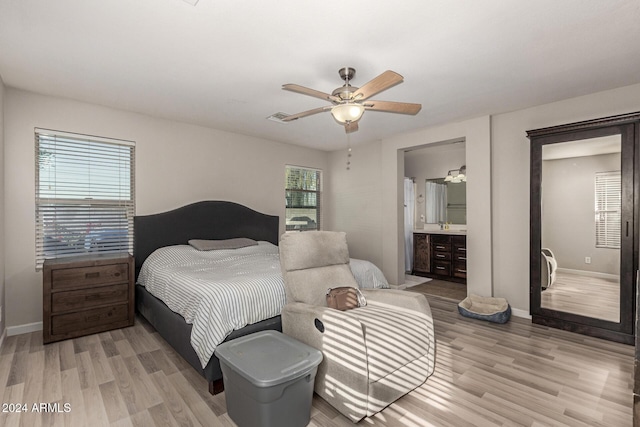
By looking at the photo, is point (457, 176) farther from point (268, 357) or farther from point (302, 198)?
point (268, 357)

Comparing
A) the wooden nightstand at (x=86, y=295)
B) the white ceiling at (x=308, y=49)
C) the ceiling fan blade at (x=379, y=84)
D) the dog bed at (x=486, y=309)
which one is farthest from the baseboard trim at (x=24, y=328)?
the dog bed at (x=486, y=309)

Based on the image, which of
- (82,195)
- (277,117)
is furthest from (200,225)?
(277,117)

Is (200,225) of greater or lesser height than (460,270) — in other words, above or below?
above

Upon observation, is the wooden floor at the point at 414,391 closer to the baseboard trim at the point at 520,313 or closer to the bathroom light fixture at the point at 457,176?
the baseboard trim at the point at 520,313

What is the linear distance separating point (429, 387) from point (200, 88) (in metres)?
3.22

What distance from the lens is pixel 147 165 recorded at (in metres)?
3.87

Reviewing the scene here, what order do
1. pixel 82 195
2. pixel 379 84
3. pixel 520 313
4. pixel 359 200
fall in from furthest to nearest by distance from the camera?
pixel 359 200 < pixel 520 313 < pixel 82 195 < pixel 379 84

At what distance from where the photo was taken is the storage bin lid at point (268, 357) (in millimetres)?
1623

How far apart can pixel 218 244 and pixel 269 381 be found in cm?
262

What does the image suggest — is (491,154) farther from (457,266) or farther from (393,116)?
(457,266)

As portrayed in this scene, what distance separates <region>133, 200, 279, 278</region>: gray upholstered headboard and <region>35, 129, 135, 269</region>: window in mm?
183

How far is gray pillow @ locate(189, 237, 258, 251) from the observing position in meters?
3.80

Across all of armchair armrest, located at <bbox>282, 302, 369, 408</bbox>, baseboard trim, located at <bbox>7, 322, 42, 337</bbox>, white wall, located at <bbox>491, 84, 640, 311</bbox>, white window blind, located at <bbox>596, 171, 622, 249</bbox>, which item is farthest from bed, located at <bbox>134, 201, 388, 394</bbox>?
white window blind, located at <bbox>596, 171, 622, 249</bbox>

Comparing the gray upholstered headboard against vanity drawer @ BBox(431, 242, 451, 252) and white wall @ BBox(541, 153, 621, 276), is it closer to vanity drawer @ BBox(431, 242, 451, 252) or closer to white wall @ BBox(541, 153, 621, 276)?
vanity drawer @ BBox(431, 242, 451, 252)
